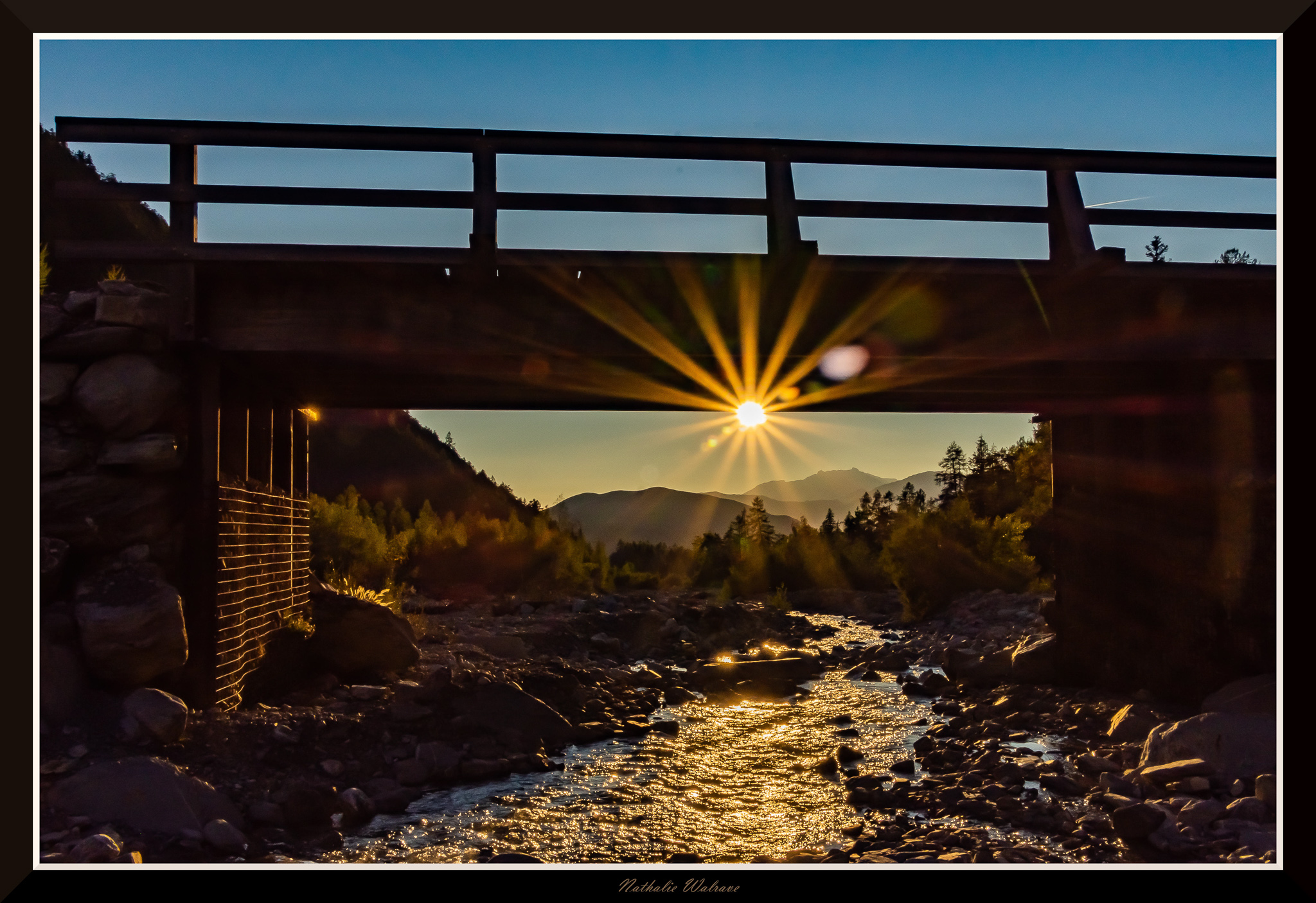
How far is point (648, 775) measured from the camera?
8336mm

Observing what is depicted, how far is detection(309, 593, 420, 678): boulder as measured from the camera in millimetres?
10008

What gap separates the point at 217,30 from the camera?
14.0 ft

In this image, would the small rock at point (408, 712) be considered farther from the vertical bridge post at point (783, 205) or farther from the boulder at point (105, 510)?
the vertical bridge post at point (783, 205)

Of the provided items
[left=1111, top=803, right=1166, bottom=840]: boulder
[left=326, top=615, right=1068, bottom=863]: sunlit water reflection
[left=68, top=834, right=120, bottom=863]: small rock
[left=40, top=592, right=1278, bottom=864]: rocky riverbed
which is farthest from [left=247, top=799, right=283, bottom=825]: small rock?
[left=1111, top=803, right=1166, bottom=840]: boulder

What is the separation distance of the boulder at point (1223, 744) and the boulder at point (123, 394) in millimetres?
8886

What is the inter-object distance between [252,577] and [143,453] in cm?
189

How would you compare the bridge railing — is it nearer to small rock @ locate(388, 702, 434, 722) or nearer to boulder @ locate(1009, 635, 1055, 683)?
small rock @ locate(388, 702, 434, 722)

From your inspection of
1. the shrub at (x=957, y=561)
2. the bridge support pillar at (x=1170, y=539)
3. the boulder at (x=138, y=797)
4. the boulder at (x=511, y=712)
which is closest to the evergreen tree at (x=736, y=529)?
the shrub at (x=957, y=561)

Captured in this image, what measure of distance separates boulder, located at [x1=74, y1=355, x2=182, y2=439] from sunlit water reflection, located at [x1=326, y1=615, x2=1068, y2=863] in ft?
12.3

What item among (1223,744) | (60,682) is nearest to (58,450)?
(60,682)

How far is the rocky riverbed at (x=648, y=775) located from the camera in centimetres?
571
